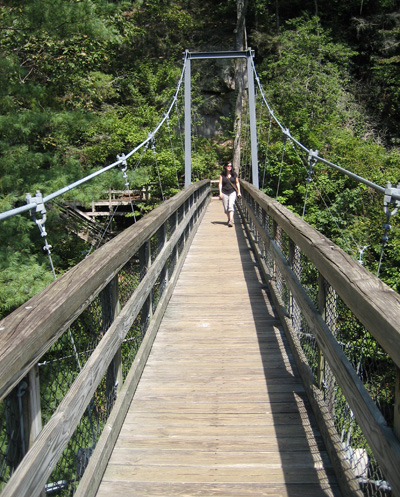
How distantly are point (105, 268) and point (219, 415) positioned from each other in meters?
1.05

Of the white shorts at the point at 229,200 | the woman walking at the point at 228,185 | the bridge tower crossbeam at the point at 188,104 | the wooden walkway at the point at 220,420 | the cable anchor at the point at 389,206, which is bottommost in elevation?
the wooden walkway at the point at 220,420

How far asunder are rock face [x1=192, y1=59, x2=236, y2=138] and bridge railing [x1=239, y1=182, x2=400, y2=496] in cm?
2376

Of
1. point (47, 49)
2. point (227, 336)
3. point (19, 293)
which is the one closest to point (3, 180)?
point (19, 293)

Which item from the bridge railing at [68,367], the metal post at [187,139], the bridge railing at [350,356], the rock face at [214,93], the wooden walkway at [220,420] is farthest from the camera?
the rock face at [214,93]

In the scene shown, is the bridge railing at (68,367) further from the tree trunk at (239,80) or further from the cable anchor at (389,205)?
the tree trunk at (239,80)

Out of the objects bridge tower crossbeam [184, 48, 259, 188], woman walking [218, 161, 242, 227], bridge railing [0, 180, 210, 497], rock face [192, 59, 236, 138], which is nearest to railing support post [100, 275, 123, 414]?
bridge railing [0, 180, 210, 497]

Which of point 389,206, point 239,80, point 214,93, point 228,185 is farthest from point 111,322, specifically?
point 214,93

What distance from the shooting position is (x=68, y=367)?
260 centimetres

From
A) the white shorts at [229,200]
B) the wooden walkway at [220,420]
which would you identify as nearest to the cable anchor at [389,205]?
the wooden walkway at [220,420]

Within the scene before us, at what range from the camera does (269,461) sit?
2213 mm

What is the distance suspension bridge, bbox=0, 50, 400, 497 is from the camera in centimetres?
142

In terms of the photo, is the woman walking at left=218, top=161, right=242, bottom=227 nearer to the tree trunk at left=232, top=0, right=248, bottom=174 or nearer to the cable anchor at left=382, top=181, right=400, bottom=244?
the cable anchor at left=382, top=181, right=400, bottom=244

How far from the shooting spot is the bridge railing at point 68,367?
1.33 meters

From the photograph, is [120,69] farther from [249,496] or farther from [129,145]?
[249,496]
